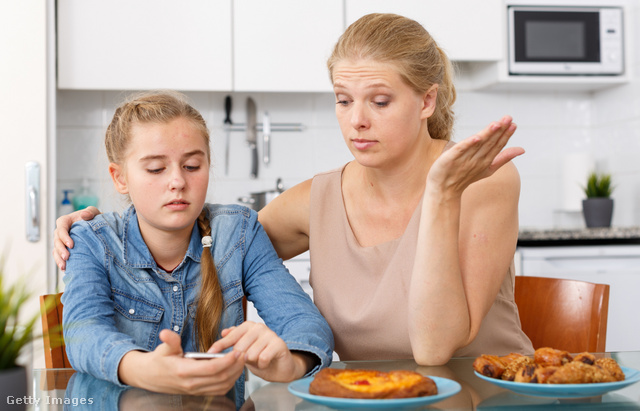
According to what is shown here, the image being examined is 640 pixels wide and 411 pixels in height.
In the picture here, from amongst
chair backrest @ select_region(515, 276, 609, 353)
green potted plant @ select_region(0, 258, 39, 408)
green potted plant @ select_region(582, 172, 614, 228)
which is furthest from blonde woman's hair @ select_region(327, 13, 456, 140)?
green potted plant @ select_region(582, 172, 614, 228)

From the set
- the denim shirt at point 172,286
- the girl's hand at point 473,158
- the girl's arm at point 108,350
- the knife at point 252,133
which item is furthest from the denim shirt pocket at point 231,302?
the knife at point 252,133

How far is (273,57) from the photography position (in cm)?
312

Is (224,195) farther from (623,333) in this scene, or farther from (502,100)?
(623,333)

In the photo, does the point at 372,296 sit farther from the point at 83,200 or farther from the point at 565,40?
the point at 565,40

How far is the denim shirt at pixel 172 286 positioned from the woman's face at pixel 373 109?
0.29m

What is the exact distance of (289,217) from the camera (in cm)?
156

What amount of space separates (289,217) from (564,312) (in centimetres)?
65

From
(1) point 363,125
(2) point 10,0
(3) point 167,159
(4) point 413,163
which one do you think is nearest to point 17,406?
(3) point 167,159

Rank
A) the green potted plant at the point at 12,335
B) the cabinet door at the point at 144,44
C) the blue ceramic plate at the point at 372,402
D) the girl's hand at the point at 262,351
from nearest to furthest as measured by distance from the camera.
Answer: the green potted plant at the point at 12,335
the blue ceramic plate at the point at 372,402
the girl's hand at the point at 262,351
the cabinet door at the point at 144,44

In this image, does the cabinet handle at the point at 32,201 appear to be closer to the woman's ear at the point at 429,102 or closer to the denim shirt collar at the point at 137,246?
the denim shirt collar at the point at 137,246

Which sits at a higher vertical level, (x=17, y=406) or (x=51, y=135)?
(x=51, y=135)

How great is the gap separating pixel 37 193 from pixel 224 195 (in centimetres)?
93

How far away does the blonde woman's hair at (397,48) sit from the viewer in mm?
1310

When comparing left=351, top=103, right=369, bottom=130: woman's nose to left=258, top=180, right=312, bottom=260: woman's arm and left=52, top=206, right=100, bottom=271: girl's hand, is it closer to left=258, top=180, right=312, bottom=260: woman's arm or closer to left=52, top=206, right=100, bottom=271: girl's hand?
left=258, top=180, right=312, bottom=260: woman's arm
